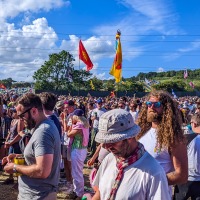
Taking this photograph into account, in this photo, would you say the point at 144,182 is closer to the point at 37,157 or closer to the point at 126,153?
the point at 126,153

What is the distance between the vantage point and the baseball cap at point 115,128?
181 cm

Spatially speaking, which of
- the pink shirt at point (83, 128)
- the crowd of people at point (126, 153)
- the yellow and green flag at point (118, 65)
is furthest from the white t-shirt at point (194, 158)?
the yellow and green flag at point (118, 65)

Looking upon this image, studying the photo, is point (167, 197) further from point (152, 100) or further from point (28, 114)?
point (28, 114)

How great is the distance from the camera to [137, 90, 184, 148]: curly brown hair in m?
2.64

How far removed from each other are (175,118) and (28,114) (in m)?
1.33

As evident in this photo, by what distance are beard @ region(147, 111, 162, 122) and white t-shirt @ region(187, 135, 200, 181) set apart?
123 centimetres

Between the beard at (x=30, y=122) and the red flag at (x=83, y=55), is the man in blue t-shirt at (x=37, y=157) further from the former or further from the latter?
the red flag at (x=83, y=55)

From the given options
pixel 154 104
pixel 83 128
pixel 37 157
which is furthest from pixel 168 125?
pixel 83 128

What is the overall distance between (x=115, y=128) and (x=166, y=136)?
944 millimetres

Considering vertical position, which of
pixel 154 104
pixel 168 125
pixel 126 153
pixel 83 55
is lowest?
pixel 126 153

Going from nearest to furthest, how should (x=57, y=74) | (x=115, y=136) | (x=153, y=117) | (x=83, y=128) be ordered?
(x=115, y=136)
(x=153, y=117)
(x=83, y=128)
(x=57, y=74)

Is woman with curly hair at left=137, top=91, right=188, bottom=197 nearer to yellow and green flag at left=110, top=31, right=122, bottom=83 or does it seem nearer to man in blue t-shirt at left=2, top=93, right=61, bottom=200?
man in blue t-shirt at left=2, top=93, right=61, bottom=200

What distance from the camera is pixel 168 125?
2.69 m

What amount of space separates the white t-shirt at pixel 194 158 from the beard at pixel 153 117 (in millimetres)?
1231
